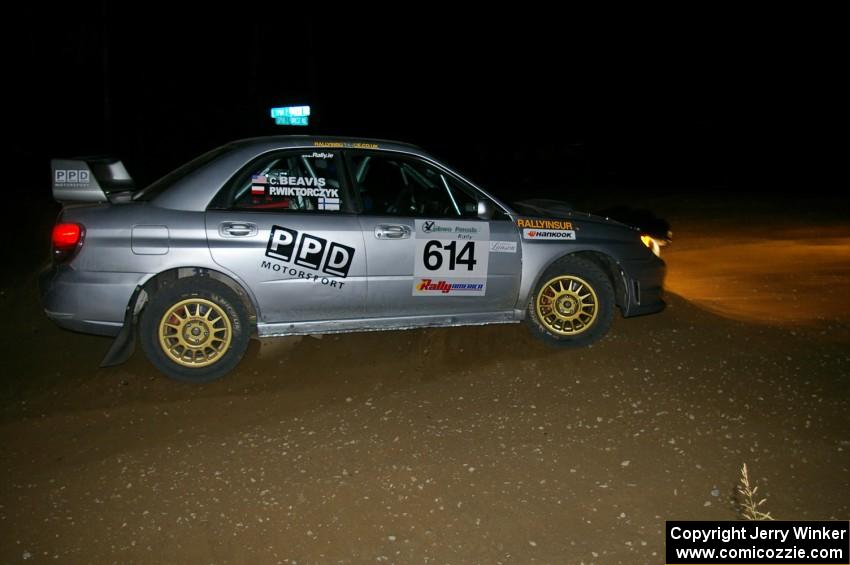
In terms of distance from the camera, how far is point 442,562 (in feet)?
11.3

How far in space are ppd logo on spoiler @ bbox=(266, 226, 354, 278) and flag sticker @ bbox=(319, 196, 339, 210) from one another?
0.29 metres

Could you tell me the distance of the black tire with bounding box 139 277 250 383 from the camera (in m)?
5.38

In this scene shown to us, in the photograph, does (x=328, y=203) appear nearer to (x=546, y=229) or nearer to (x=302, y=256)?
(x=302, y=256)

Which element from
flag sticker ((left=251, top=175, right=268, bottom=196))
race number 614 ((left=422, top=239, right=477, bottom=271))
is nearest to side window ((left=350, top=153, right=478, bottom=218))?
race number 614 ((left=422, top=239, right=477, bottom=271))

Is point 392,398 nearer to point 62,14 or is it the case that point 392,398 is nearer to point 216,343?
point 216,343

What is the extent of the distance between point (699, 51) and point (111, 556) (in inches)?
1926

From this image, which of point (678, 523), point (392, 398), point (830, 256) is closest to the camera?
point (678, 523)

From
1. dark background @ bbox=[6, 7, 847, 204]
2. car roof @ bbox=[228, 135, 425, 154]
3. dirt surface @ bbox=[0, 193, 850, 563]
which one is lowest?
dirt surface @ bbox=[0, 193, 850, 563]

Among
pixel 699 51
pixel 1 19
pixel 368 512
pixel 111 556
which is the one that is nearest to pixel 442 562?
pixel 368 512

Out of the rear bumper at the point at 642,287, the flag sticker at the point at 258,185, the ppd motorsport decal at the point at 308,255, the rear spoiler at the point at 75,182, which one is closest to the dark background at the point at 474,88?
the rear spoiler at the point at 75,182

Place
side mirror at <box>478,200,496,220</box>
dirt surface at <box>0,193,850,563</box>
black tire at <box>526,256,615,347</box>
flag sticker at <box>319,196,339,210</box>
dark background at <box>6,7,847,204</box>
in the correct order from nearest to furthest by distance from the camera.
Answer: dirt surface at <box>0,193,850,563</box>, flag sticker at <box>319,196,339,210</box>, side mirror at <box>478,200,496,220</box>, black tire at <box>526,256,615,347</box>, dark background at <box>6,7,847,204</box>

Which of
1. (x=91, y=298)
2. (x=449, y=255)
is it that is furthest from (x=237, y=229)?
(x=449, y=255)

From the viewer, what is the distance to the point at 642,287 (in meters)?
6.31

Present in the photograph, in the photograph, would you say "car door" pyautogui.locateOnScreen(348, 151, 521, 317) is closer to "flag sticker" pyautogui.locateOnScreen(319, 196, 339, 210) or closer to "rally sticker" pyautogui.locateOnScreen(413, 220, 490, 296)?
"rally sticker" pyautogui.locateOnScreen(413, 220, 490, 296)
